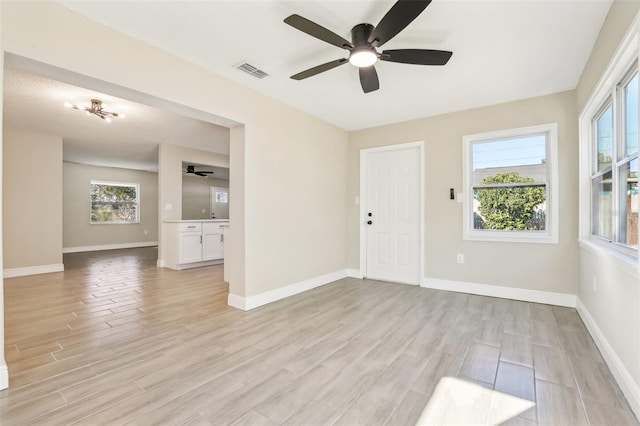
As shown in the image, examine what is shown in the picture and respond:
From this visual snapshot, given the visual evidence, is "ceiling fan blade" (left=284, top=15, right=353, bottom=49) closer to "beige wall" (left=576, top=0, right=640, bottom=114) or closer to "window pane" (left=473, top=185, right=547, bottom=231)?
"beige wall" (left=576, top=0, right=640, bottom=114)

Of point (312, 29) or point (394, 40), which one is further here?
point (394, 40)

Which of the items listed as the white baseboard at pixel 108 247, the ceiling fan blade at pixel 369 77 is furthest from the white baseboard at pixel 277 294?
the white baseboard at pixel 108 247

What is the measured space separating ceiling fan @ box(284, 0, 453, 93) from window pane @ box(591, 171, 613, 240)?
185 centimetres

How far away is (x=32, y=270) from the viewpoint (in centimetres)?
518

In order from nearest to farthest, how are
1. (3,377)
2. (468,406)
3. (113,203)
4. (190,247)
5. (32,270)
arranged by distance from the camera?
(468,406), (3,377), (32,270), (190,247), (113,203)

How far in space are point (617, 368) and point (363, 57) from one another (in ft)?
8.81

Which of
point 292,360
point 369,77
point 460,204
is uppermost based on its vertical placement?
point 369,77

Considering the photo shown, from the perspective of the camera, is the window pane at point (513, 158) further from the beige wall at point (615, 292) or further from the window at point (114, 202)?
the window at point (114, 202)

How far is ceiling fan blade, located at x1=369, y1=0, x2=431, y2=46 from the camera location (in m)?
1.64

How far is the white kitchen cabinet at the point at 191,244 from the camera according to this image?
220 inches

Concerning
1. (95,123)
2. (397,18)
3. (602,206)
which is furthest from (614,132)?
(95,123)

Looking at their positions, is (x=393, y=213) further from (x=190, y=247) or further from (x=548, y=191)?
(x=190, y=247)

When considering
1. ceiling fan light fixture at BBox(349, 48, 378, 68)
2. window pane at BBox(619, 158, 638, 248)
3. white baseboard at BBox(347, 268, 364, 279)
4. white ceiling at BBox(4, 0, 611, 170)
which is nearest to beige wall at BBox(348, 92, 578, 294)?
white ceiling at BBox(4, 0, 611, 170)

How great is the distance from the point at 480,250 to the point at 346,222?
2.05m
